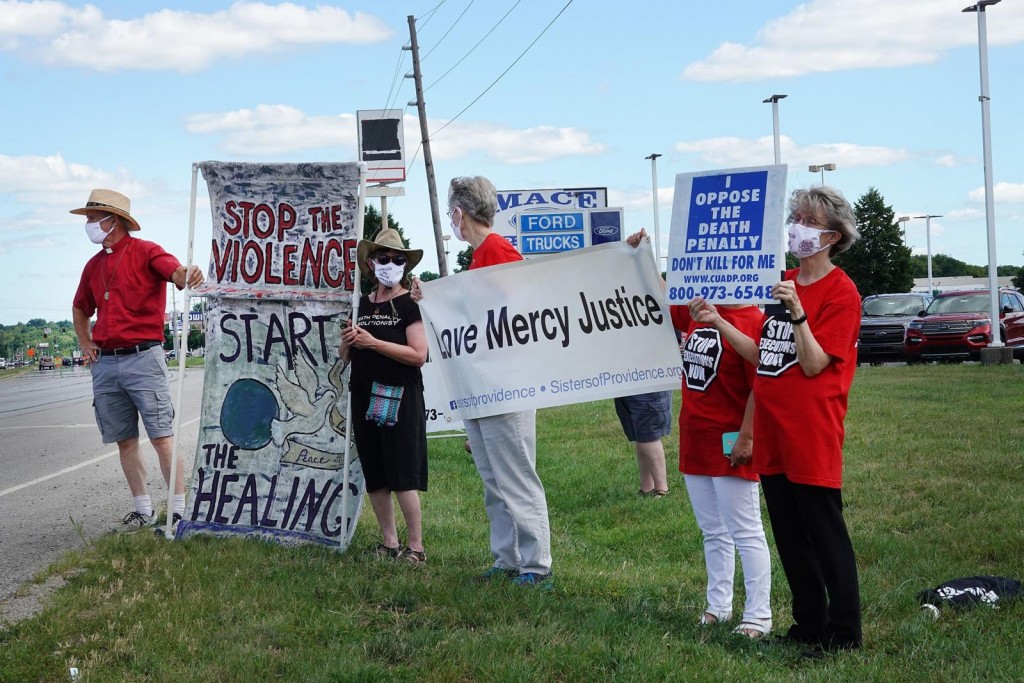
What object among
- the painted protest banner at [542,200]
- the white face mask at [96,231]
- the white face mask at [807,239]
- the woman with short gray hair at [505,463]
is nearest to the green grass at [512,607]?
the woman with short gray hair at [505,463]

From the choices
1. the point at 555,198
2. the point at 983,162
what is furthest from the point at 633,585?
the point at 983,162

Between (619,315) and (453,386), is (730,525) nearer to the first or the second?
(619,315)

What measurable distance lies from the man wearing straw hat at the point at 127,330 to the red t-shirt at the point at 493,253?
2335 millimetres

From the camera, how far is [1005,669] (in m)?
4.52

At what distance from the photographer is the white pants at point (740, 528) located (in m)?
5.04

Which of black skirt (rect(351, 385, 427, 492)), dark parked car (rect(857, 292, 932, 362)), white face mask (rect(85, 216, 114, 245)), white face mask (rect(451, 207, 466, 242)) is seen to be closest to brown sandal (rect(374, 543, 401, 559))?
black skirt (rect(351, 385, 427, 492))

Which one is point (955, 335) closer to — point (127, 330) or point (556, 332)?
point (556, 332)

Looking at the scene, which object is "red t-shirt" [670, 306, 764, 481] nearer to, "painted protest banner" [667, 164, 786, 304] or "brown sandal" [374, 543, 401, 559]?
"painted protest banner" [667, 164, 786, 304]

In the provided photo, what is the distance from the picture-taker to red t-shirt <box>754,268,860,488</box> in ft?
14.8

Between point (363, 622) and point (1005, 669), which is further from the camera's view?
point (363, 622)

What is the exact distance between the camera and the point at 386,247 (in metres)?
6.49

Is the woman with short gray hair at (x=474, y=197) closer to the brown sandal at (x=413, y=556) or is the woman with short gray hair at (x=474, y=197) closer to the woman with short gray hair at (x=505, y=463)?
the woman with short gray hair at (x=505, y=463)

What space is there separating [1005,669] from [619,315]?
2466 millimetres

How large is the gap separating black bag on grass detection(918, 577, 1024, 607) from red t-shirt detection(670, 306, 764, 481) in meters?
1.36
